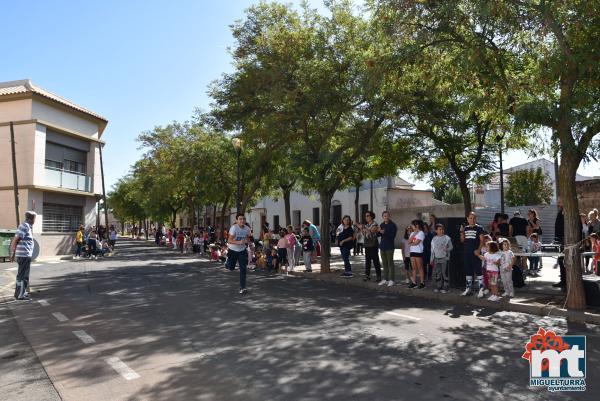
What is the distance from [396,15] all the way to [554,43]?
10.0 feet

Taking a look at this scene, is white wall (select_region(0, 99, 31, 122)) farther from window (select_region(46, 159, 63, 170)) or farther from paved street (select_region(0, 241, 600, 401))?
paved street (select_region(0, 241, 600, 401))

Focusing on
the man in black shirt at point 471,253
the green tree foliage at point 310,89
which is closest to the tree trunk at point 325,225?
the green tree foliage at point 310,89

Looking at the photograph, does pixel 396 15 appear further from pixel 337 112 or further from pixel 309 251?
pixel 309 251

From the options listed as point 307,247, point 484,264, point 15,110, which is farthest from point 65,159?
point 484,264

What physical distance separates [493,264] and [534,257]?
5.24 metres

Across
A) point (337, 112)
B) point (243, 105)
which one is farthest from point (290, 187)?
point (337, 112)

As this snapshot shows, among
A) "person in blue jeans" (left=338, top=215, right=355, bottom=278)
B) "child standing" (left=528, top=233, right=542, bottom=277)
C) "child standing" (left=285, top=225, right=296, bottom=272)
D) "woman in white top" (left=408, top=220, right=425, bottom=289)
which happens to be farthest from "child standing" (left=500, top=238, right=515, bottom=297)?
"child standing" (left=285, top=225, right=296, bottom=272)

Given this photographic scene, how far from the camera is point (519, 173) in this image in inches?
1350

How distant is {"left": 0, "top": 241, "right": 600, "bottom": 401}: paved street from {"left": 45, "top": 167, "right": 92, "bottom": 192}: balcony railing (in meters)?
20.0

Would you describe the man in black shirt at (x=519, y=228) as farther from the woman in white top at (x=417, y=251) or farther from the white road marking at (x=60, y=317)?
the white road marking at (x=60, y=317)

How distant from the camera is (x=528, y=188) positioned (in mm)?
34406

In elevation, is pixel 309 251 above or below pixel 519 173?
below

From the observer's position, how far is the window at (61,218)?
27703mm

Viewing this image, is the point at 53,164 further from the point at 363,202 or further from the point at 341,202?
the point at 363,202
